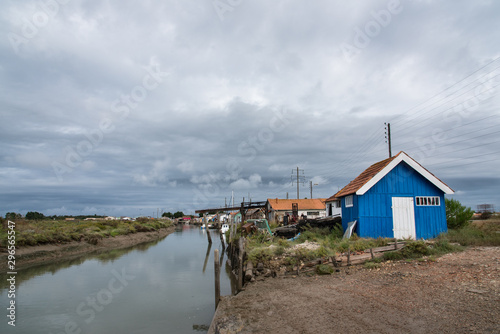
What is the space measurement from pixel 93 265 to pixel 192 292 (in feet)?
38.3

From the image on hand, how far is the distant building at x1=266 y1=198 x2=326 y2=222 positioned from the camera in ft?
150

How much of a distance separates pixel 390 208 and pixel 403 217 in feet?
2.61

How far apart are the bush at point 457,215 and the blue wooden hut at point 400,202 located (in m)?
3.18

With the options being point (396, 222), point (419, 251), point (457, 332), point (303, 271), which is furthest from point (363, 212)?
point (457, 332)

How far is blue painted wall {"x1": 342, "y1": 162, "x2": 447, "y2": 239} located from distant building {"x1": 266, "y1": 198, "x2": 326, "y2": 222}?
89.5 feet

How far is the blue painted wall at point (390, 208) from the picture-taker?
54.4 ft

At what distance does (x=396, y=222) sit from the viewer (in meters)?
16.6

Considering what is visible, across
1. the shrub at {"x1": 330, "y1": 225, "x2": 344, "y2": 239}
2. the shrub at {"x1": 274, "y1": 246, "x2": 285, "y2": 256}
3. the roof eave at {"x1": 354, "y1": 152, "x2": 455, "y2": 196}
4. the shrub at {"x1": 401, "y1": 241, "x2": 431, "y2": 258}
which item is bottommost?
the shrub at {"x1": 274, "y1": 246, "x2": 285, "y2": 256}

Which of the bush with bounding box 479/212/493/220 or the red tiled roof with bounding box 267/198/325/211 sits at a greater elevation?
the red tiled roof with bounding box 267/198/325/211

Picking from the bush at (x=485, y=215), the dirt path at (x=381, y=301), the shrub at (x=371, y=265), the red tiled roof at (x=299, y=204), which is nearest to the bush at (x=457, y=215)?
the dirt path at (x=381, y=301)

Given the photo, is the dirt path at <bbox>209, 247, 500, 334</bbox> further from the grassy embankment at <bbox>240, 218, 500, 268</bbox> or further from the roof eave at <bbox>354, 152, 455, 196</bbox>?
the roof eave at <bbox>354, 152, 455, 196</bbox>

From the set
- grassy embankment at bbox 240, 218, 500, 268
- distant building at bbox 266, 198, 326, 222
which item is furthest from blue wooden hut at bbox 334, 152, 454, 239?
distant building at bbox 266, 198, 326, 222

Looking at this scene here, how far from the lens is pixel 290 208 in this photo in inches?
1828

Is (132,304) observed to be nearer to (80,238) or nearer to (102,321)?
(102,321)
